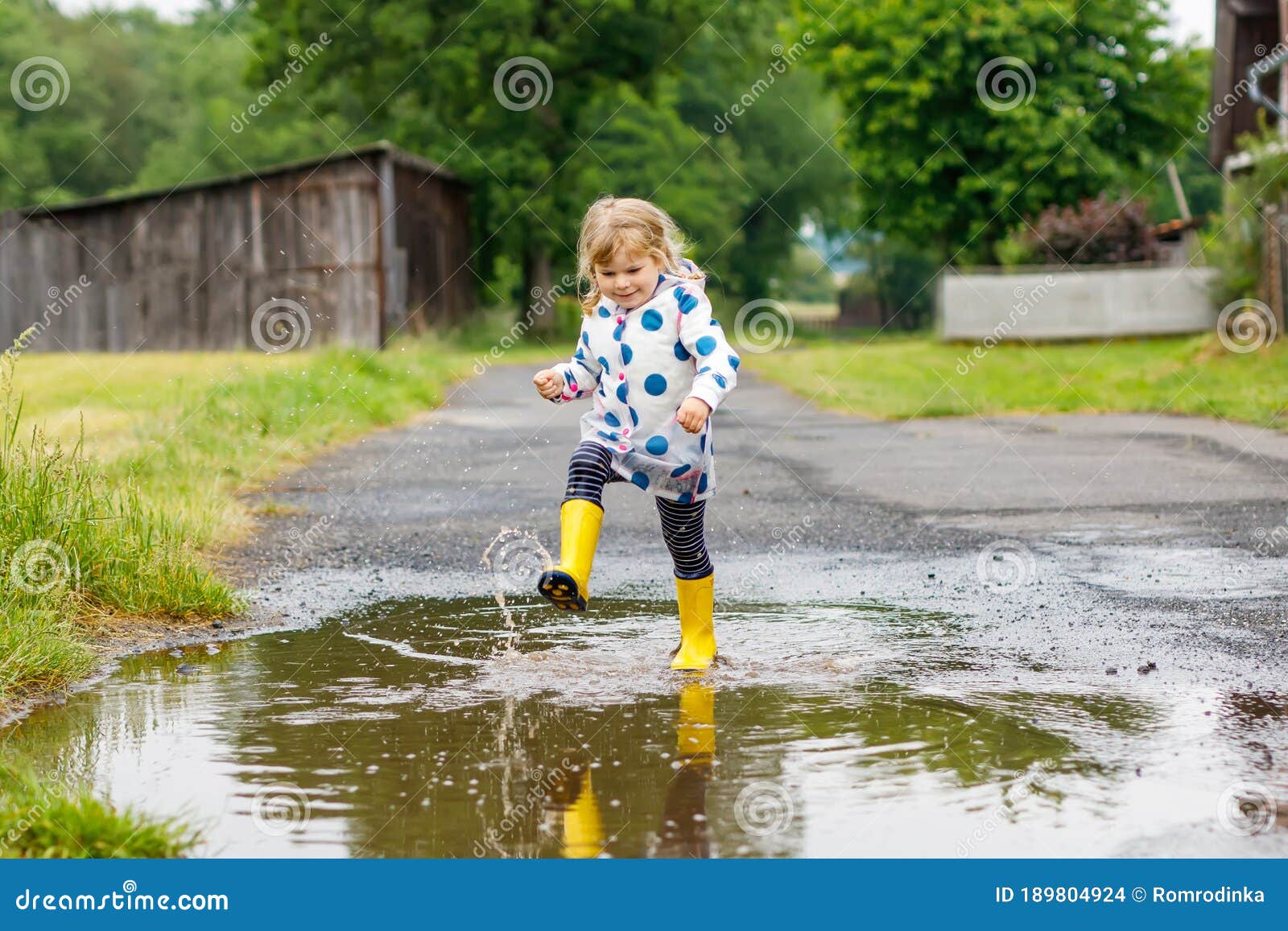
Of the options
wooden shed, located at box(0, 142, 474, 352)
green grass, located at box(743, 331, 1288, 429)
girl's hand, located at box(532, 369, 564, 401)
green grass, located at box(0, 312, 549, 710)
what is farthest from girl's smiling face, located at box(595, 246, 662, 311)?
wooden shed, located at box(0, 142, 474, 352)

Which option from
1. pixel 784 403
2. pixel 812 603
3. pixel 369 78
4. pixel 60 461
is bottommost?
pixel 812 603

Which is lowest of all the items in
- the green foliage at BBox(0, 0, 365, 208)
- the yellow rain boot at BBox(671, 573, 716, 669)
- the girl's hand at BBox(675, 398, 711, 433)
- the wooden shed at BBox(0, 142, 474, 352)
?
the yellow rain boot at BBox(671, 573, 716, 669)

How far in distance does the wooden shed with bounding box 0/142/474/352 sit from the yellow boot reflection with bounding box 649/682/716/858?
24.4m

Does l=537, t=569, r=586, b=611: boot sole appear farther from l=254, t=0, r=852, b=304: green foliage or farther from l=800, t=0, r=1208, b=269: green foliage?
l=800, t=0, r=1208, b=269: green foliage

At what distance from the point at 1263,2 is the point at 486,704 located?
25.9 metres

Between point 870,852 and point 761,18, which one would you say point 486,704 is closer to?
point 870,852

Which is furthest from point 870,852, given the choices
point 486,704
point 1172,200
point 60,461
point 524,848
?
point 1172,200

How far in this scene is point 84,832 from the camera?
10.3ft

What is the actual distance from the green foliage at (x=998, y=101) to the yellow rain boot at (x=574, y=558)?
3279 cm

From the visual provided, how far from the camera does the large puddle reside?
10.5ft

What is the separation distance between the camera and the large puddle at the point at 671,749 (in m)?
3.21

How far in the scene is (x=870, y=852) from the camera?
10.1 ft

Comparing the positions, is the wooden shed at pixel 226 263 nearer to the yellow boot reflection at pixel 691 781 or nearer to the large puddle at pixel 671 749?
the large puddle at pixel 671 749

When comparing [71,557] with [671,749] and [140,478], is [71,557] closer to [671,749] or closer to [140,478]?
[671,749]
